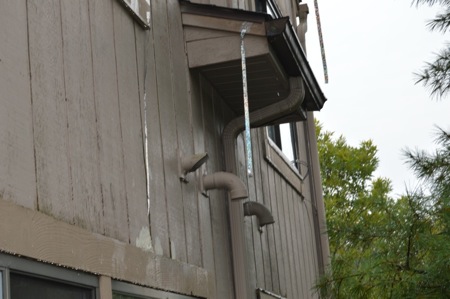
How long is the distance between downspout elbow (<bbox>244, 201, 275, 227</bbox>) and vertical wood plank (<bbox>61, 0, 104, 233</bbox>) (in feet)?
10.1

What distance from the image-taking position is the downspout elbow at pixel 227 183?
22.4 ft

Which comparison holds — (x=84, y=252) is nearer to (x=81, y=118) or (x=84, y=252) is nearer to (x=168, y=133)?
(x=81, y=118)

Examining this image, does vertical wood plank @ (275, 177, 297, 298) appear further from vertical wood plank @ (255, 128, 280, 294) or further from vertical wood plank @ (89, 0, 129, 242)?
vertical wood plank @ (89, 0, 129, 242)

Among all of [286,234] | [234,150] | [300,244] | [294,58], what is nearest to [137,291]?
[234,150]

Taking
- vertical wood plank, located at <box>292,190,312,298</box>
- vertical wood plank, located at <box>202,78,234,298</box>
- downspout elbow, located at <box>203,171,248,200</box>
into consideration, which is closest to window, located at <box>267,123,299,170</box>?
vertical wood plank, located at <box>292,190,312,298</box>

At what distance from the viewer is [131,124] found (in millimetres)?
5570

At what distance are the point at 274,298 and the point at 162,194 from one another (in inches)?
116

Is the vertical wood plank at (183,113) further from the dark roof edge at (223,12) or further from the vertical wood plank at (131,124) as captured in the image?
the vertical wood plank at (131,124)

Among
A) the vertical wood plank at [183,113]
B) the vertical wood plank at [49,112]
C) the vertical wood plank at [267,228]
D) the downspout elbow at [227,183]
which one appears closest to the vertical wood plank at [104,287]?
the vertical wood plank at [49,112]

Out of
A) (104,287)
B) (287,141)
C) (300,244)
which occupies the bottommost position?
(104,287)

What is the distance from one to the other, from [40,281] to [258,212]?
12.8ft

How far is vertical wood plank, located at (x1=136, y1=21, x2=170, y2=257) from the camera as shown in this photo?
227 inches

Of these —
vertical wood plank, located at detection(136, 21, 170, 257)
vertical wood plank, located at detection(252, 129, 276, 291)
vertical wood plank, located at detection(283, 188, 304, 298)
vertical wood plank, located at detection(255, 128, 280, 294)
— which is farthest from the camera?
vertical wood plank, located at detection(283, 188, 304, 298)

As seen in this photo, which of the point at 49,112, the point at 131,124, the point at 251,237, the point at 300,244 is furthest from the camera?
the point at 300,244
